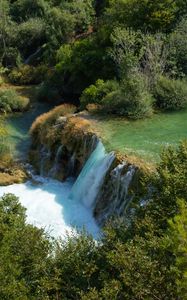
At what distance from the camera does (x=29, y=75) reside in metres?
44.7

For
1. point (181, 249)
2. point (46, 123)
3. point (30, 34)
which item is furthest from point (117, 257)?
point (30, 34)

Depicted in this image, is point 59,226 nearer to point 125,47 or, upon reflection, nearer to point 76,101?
point 125,47

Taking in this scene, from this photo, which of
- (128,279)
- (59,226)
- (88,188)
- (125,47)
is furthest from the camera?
(125,47)

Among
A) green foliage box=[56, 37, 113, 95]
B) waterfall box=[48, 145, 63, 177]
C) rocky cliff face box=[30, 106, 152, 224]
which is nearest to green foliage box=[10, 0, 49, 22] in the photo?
green foliage box=[56, 37, 113, 95]

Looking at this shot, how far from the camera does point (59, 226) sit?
21609mm

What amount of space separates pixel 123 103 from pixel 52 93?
11.4 metres

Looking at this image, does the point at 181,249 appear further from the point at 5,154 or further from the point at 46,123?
the point at 46,123

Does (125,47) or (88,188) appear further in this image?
(125,47)

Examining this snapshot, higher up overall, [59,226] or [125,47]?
[125,47]

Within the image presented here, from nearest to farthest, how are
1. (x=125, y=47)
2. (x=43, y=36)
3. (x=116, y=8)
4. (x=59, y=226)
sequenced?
(x=59, y=226)
(x=125, y=47)
(x=116, y=8)
(x=43, y=36)

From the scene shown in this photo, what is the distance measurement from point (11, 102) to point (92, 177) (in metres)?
15.2

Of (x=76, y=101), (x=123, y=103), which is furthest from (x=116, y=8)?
(x=123, y=103)

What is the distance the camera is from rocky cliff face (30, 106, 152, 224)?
21531 mm

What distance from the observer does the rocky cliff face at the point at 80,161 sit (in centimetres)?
2153
